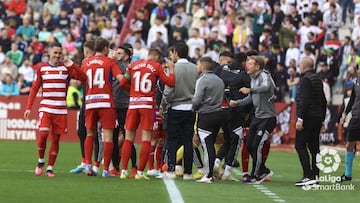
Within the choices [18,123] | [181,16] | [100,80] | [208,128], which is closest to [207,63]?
[208,128]

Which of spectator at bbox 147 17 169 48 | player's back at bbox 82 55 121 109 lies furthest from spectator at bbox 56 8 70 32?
player's back at bbox 82 55 121 109

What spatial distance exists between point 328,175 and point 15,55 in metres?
18.7

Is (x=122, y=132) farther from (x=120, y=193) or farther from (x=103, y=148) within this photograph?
(x=120, y=193)

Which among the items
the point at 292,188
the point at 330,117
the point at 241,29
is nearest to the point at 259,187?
the point at 292,188

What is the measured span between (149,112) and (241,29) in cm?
1780

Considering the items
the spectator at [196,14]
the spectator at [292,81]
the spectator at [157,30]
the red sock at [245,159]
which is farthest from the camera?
the spectator at [196,14]

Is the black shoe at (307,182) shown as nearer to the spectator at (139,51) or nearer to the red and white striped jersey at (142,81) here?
the red and white striped jersey at (142,81)

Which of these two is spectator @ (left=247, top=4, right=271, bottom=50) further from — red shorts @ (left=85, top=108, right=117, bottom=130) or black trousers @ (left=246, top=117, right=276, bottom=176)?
red shorts @ (left=85, top=108, right=117, bottom=130)

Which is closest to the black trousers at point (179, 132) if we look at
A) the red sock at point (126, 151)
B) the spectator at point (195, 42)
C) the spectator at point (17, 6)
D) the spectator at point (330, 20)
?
the red sock at point (126, 151)

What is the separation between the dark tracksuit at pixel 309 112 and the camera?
59.5 ft

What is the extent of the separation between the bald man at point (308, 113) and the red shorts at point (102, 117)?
10.1ft

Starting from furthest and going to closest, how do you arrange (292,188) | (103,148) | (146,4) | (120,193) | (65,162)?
(146,4)
(65,162)
(103,148)
(292,188)
(120,193)

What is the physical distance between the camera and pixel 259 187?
1809 centimetres

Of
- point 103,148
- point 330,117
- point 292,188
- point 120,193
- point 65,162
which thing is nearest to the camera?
point 120,193
